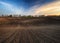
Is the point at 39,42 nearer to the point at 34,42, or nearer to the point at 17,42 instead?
the point at 34,42

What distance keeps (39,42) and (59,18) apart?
2248 cm

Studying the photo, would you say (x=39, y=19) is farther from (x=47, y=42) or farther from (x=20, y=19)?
(x=47, y=42)

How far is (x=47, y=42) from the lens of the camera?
338 inches

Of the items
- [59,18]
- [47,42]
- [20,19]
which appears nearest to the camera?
[47,42]

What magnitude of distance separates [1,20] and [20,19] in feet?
20.5

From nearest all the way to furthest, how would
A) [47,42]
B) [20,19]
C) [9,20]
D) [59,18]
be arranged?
[47,42], [59,18], [9,20], [20,19]

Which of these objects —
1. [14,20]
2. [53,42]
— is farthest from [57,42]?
[14,20]

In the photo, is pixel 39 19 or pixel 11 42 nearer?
pixel 11 42

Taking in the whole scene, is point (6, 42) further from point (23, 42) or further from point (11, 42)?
point (23, 42)

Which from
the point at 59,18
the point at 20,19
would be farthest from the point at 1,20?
the point at 59,18

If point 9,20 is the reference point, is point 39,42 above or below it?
above

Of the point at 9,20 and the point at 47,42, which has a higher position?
the point at 47,42

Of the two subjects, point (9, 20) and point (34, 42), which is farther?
point (9, 20)

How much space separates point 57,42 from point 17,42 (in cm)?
248
